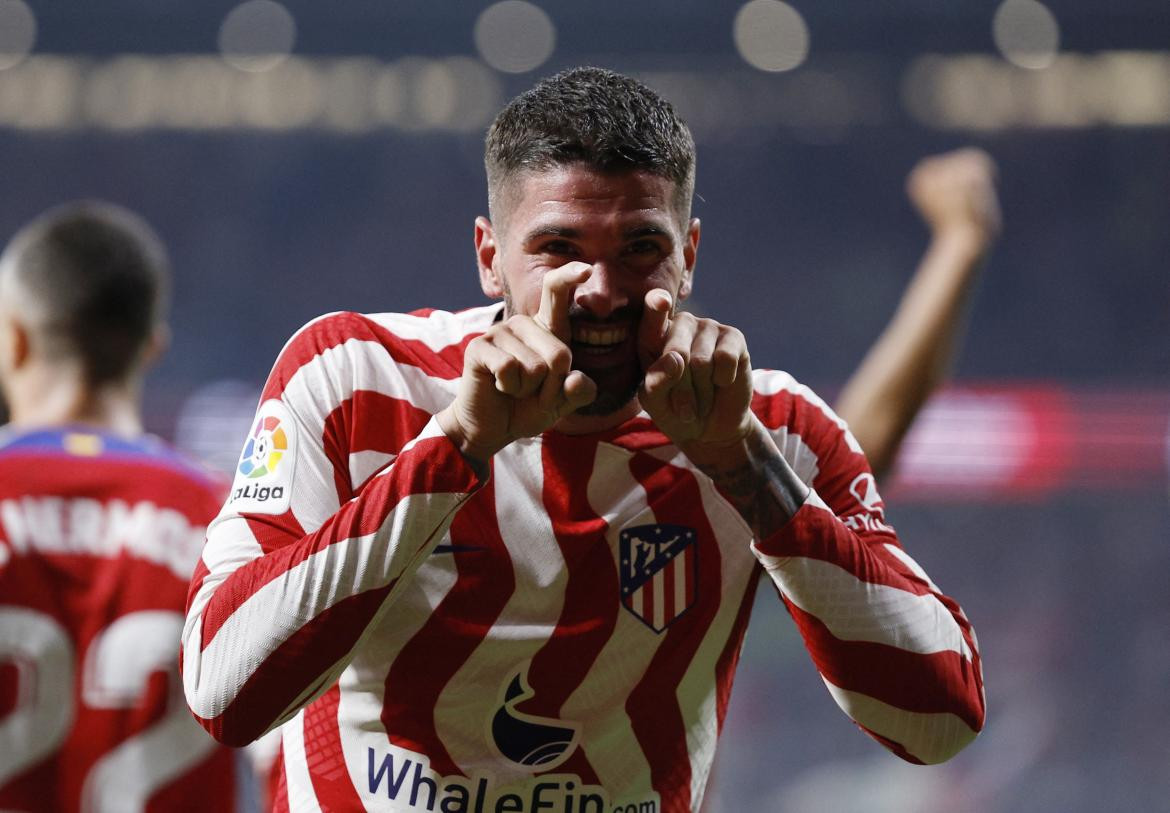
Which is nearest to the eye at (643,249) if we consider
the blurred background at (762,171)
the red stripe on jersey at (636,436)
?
the red stripe on jersey at (636,436)

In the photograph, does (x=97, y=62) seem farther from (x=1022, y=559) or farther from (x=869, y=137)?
(x=1022, y=559)

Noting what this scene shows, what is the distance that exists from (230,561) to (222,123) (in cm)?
1046

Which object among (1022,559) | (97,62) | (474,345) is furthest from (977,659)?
(97,62)

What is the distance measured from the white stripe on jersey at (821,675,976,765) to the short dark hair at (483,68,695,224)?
0.47 metres

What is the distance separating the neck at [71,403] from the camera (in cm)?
189

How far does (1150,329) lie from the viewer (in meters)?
10.4

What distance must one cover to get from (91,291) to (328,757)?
0.98 meters

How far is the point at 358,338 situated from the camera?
4.34 feet

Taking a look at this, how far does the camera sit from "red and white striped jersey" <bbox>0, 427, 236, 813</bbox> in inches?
67.4

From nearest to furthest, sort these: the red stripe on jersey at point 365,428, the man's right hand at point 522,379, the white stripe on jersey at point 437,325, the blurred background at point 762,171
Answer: the man's right hand at point 522,379 < the red stripe on jersey at point 365,428 < the white stripe on jersey at point 437,325 < the blurred background at point 762,171

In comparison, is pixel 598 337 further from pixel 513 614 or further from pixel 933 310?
pixel 933 310

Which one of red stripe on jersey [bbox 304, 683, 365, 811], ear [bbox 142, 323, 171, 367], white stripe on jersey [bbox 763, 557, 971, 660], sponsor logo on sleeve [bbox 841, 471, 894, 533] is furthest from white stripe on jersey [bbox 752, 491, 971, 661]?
→ ear [bbox 142, 323, 171, 367]

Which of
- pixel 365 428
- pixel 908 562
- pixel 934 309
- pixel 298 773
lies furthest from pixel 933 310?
pixel 298 773

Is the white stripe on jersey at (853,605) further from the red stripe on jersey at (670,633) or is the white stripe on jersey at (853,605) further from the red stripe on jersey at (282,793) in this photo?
the red stripe on jersey at (282,793)
